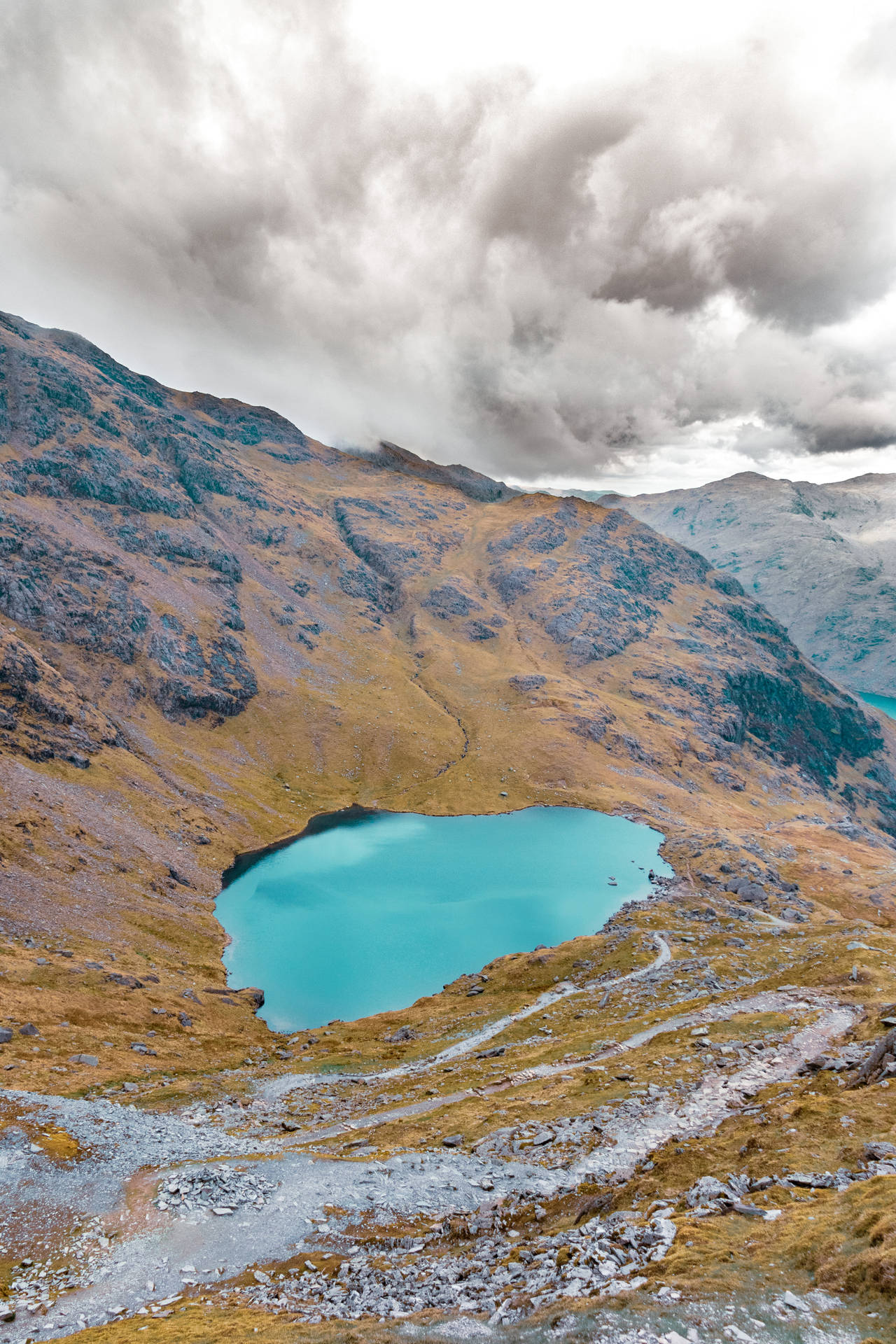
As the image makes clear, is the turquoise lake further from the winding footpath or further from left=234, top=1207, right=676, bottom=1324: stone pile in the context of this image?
left=234, top=1207, right=676, bottom=1324: stone pile

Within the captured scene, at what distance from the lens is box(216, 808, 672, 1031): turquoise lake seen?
334 feet

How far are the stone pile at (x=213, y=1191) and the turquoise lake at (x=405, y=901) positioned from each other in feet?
196

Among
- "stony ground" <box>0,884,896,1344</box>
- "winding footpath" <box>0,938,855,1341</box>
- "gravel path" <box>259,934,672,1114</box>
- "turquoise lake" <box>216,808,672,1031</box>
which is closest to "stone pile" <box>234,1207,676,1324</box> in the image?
"stony ground" <box>0,884,896,1344</box>

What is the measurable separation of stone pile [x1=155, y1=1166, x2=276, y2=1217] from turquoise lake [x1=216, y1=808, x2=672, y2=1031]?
196 ft

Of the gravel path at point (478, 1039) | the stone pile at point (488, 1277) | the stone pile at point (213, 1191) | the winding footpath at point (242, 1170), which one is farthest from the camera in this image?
the gravel path at point (478, 1039)

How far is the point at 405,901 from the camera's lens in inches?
5212

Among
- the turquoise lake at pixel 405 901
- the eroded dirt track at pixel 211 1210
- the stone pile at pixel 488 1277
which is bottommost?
the stone pile at pixel 488 1277

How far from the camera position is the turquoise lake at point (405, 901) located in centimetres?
10181

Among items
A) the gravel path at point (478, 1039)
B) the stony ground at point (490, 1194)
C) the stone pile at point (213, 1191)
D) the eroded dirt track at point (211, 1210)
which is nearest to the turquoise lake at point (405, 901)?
the gravel path at point (478, 1039)

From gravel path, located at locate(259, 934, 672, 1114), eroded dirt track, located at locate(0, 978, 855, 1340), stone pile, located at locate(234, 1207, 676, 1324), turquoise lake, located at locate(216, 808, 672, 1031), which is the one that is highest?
turquoise lake, located at locate(216, 808, 672, 1031)

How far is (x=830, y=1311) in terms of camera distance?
1631 cm

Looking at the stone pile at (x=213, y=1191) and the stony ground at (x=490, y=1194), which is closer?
the stony ground at (x=490, y=1194)

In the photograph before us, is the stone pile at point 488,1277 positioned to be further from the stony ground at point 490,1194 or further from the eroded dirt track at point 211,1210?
the eroded dirt track at point 211,1210

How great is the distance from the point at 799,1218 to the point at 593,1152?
64.3ft
